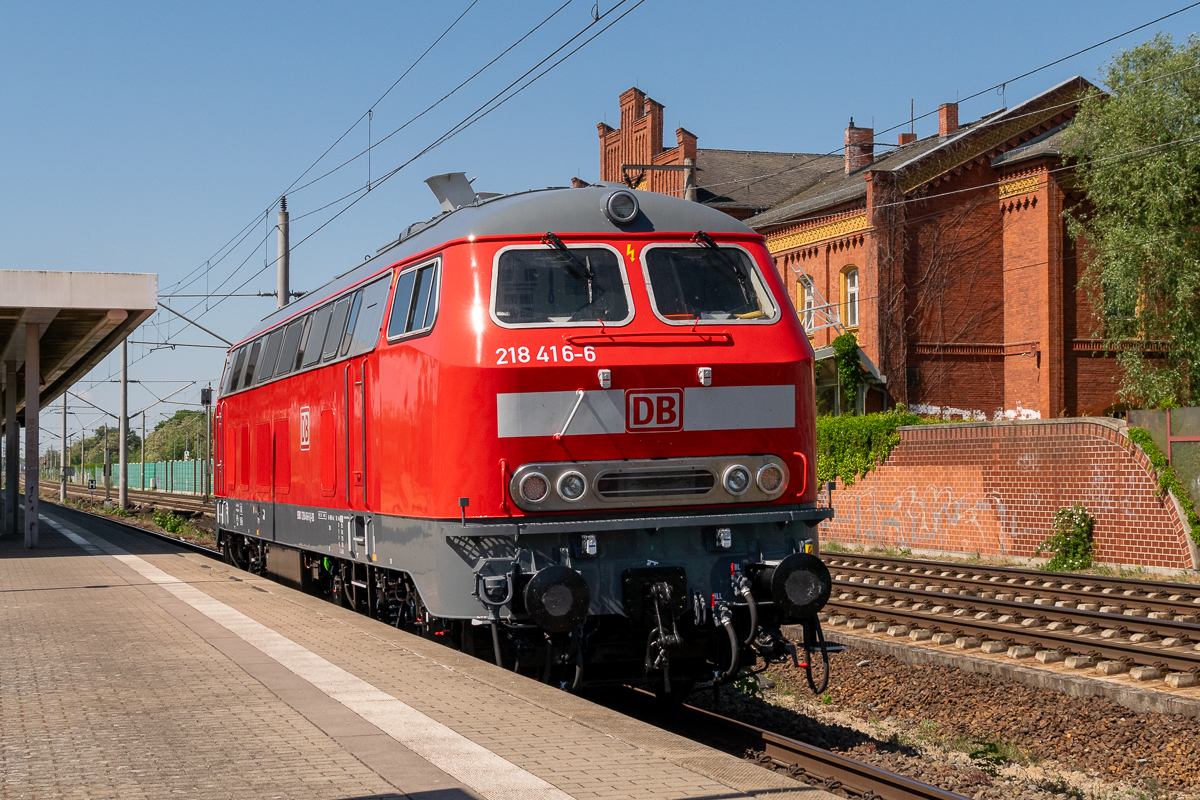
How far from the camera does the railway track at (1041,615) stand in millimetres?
10469

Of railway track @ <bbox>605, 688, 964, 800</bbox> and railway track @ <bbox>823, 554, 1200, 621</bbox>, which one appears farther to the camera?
railway track @ <bbox>823, 554, 1200, 621</bbox>

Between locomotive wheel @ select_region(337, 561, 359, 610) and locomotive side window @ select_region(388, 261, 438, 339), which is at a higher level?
locomotive side window @ select_region(388, 261, 438, 339)

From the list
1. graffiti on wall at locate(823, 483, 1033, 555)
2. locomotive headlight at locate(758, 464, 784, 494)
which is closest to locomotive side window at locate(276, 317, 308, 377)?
locomotive headlight at locate(758, 464, 784, 494)

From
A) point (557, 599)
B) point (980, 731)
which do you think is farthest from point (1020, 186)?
point (557, 599)

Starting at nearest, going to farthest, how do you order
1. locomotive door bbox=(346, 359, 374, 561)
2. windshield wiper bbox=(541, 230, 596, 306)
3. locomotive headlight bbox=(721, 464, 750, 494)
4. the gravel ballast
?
the gravel ballast → locomotive headlight bbox=(721, 464, 750, 494) → windshield wiper bbox=(541, 230, 596, 306) → locomotive door bbox=(346, 359, 374, 561)

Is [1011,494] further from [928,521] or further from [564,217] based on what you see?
[564,217]

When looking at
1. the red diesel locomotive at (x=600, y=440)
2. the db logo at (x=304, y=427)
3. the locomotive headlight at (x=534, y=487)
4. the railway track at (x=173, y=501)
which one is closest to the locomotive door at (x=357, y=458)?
the red diesel locomotive at (x=600, y=440)

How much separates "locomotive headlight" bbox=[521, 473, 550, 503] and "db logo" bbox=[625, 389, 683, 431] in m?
0.67

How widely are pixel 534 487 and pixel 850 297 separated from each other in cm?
2737

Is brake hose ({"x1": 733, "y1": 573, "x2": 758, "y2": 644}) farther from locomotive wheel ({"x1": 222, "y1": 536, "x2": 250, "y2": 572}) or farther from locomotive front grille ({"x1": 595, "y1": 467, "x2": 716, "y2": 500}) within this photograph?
locomotive wheel ({"x1": 222, "y1": 536, "x2": 250, "y2": 572})

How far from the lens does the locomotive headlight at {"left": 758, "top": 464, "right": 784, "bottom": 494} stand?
8281 millimetres

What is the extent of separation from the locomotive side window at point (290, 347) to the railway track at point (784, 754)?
17.5ft

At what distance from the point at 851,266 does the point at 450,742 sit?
1148 inches

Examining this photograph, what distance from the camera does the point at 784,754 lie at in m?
7.56
